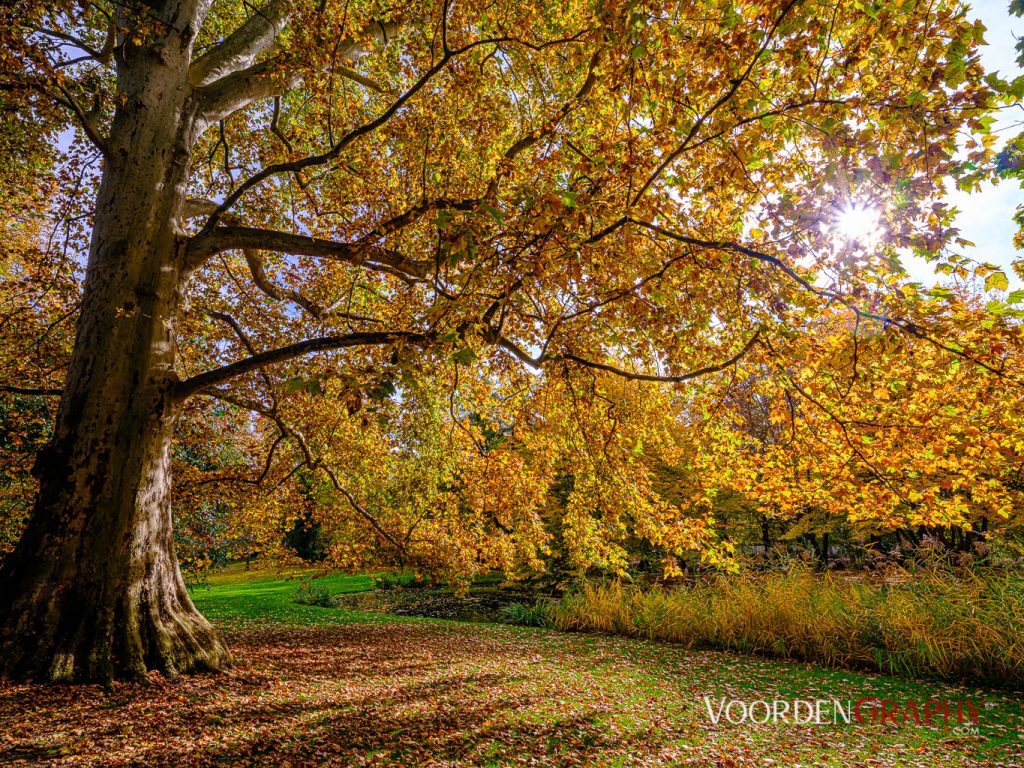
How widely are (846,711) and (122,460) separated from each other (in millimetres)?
8053

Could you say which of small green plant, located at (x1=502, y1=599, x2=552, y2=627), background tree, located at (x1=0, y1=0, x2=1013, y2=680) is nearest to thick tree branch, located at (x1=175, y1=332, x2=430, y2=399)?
background tree, located at (x1=0, y1=0, x2=1013, y2=680)

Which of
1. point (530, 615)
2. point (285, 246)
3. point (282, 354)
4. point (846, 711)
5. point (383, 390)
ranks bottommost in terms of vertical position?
point (530, 615)

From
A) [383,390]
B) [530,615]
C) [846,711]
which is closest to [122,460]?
[383,390]

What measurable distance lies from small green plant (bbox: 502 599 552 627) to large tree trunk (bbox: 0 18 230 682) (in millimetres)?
9240

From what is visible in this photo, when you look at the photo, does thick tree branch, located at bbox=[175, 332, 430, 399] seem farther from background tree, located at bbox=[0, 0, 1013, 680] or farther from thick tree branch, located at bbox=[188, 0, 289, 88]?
thick tree branch, located at bbox=[188, 0, 289, 88]

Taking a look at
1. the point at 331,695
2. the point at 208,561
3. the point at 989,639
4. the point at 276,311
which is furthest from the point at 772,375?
the point at 208,561

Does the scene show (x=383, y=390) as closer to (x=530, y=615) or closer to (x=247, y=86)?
(x=247, y=86)

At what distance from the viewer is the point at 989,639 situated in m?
6.26

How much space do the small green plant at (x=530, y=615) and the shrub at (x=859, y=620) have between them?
176 cm

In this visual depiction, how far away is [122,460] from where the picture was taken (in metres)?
4.63

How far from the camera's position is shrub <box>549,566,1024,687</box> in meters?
→ 6.35

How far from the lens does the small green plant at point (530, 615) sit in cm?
1273

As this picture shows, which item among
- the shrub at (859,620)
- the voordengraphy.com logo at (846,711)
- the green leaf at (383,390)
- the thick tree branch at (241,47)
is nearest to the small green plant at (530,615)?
the shrub at (859,620)

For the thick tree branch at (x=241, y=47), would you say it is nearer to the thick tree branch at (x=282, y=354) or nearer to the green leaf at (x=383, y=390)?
the thick tree branch at (x=282, y=354)
